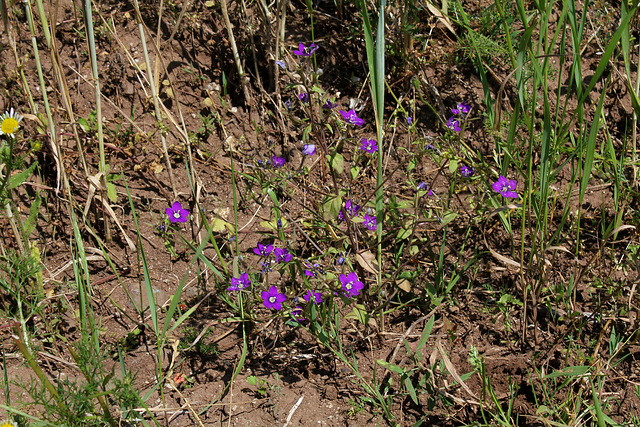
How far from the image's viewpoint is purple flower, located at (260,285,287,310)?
1.93 m

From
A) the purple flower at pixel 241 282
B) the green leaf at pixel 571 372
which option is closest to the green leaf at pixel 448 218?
the green leaf at pixel 571 372

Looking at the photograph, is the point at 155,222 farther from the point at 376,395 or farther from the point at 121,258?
the point at 376,395

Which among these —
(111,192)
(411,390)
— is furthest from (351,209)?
(111,192)

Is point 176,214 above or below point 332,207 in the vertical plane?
below

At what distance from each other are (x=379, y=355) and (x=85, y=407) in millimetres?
1100

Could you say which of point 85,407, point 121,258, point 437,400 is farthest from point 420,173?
point 85,407

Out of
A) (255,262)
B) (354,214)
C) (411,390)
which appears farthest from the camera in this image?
(255,262)

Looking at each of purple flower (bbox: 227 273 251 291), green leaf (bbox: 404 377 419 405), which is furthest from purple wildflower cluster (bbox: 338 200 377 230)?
green leaf (bbox: 404 377 419 405)

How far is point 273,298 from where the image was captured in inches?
77.2

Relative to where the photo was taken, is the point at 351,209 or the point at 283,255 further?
the point at 351,209

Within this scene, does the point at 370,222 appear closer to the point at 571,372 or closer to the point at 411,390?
the point at 411,390

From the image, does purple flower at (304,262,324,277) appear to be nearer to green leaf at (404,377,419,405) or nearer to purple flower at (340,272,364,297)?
purple flower at (340,272,364,297)

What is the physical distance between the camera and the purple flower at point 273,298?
193cm

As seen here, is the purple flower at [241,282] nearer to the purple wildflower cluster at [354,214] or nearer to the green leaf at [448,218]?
the purple wildflower cluster at [354,214]
